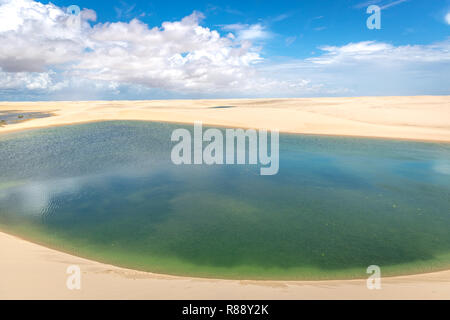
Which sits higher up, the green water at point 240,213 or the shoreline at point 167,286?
the green water at point 240,213

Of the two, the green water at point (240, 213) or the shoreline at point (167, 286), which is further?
the green water at point (240, 213)

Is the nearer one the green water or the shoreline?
the shoreline

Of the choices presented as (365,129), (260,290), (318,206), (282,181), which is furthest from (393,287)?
(365,129)

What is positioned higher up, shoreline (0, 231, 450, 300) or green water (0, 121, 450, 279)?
green water (0, 121, 450, 279)

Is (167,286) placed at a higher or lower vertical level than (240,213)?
lower

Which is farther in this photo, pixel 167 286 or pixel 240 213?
pixel 240 213
